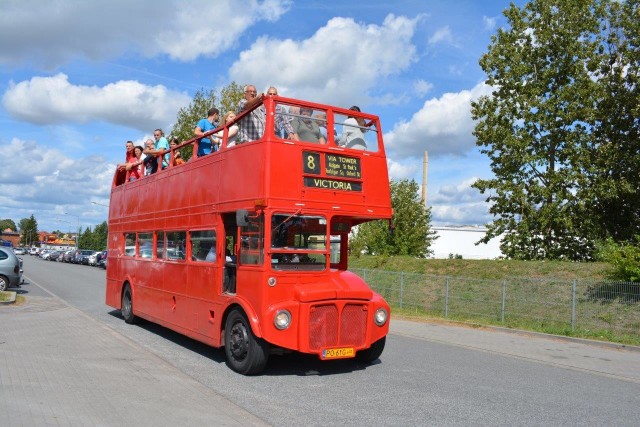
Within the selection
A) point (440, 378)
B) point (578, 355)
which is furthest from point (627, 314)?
point (440, 378)

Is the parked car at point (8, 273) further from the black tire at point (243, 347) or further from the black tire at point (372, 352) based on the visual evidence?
the black tire at point (372, 352)

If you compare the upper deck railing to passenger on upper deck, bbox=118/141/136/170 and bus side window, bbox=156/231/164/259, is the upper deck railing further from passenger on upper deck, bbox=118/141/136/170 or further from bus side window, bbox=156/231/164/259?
passenger on upper deck, bbox=118/141/136/170

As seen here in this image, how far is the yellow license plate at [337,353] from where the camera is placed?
8.11 metres

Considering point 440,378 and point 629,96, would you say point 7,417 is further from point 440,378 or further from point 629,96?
point 629,96

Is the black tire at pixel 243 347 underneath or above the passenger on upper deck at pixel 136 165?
underneath

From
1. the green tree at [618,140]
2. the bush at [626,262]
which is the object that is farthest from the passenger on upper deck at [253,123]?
the green tree at [618,140]

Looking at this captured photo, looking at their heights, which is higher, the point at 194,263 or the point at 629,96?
the point at 629,96

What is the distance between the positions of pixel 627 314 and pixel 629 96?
507 inches

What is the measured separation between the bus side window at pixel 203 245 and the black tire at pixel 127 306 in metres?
4.11

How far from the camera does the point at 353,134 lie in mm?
A: 9383

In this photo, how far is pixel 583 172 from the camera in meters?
24.5

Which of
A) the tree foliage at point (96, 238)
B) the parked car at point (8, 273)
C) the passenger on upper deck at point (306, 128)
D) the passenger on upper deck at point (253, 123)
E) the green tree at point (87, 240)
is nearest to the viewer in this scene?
the passenger on upper deck at point (253, 123)

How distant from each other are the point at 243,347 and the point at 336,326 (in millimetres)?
1344

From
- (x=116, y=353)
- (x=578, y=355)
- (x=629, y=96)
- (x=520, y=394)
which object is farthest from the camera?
(x=629, y=96)
